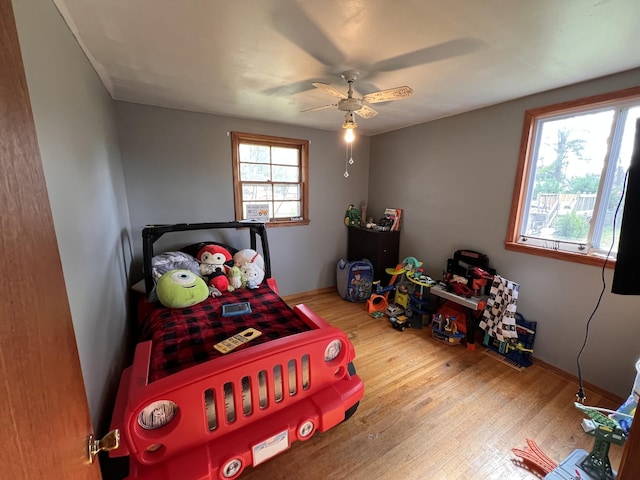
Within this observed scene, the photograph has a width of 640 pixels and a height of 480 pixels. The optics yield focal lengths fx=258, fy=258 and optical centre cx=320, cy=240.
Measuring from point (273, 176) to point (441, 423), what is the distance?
9.81 ft

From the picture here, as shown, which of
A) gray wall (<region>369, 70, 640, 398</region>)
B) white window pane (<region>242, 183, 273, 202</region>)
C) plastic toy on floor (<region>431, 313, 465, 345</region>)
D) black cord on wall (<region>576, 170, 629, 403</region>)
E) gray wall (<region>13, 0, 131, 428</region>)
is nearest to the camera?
gray wall (<region>13, 0, 131, 428</region>)

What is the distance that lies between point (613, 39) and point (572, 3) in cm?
54

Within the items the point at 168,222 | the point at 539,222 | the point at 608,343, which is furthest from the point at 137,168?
the point at 608,343

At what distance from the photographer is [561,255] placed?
7.02ft

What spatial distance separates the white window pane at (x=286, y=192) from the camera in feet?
11.2

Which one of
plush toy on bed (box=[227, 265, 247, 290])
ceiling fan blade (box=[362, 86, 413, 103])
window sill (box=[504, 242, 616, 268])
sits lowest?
plush toy on bed (box=[227, 265, 247, 290])

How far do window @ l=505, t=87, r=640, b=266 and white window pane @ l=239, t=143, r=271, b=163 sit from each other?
270cm

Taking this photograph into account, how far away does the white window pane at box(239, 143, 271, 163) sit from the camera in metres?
3.15

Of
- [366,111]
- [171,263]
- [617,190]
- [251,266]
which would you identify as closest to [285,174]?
[251,266]

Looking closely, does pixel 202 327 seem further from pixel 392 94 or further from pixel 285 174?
pixel 285 174

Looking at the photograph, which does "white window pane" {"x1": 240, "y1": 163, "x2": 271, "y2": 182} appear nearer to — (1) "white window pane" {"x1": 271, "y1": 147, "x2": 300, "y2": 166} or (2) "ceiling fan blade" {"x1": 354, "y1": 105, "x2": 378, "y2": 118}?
(1) "white window pane" {"x1": 271, "y1": 147, "x2": 300, "y2": 166}

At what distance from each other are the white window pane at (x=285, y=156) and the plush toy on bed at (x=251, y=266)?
131 cm

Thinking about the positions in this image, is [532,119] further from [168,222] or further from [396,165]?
[168,222]

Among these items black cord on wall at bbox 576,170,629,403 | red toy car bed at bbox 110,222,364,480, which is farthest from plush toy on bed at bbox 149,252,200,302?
black cord on wall at bbox 576,170,629,403
